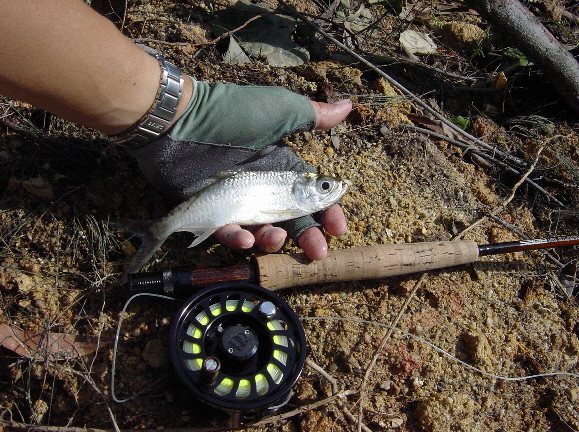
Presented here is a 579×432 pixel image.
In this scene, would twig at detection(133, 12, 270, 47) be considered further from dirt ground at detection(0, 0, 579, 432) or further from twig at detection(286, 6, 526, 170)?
twig at detection(286, 6, 526, 170)

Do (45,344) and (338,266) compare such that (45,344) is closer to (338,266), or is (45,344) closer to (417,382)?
(338,266)

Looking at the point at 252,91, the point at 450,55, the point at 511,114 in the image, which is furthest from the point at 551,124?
the point at 252,91

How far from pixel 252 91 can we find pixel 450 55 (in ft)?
6.33

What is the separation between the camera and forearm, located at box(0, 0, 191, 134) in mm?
2105

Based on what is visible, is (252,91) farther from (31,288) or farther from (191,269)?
(31,288)

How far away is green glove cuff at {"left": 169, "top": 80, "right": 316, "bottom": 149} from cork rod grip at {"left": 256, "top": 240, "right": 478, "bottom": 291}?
24.3 inches

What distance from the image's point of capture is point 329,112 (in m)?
3.08

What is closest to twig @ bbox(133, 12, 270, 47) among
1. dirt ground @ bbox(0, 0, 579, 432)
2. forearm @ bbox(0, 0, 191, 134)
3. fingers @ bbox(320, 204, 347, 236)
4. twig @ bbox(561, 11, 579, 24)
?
dirt ground @ bbox(0, 0, 579, 432)

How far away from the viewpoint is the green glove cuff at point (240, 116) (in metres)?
2.80

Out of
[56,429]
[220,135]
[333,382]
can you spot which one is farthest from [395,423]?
[220,135]

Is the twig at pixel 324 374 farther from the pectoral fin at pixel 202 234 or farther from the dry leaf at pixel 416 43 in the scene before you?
the dry leaf at pixel 416 43

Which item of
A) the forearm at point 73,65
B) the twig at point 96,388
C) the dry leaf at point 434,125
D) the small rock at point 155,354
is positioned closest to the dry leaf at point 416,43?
the dry leaf at point 434,125

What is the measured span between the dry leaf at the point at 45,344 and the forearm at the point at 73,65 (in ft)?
3.18

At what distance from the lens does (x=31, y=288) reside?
272cm
